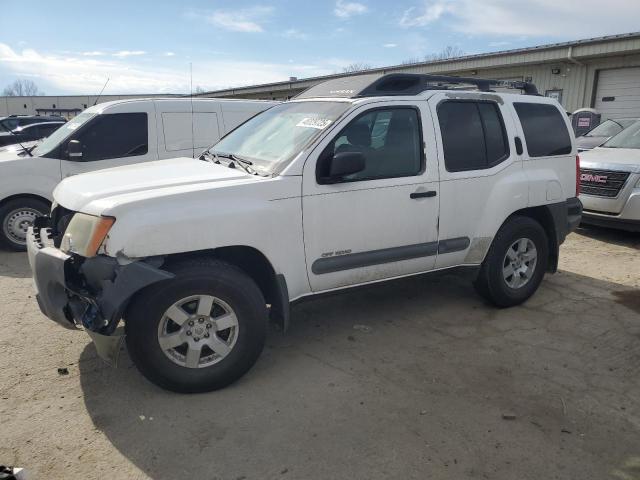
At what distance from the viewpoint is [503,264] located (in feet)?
15.3

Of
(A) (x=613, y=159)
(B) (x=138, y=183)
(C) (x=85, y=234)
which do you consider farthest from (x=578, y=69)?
(C) (x=85, y=234)

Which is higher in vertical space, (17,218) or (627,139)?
(627,139)

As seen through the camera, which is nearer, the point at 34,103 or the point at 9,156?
the point at 9,156

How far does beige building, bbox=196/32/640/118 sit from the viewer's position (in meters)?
13.6

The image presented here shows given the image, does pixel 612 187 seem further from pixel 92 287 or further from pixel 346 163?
pixel 92 287

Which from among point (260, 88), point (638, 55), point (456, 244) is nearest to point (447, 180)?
point (456, 244)

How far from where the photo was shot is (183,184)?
329 cm

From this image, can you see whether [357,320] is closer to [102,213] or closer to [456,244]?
[456,244]

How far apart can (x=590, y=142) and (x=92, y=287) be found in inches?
370


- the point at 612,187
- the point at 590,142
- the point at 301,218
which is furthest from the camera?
the point at 590,142

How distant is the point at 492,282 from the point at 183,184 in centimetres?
294

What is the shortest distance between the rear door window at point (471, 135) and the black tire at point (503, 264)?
660mm

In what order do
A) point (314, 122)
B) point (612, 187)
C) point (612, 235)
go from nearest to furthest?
point (314, 122) < point (612, 187) < point (612, 235)

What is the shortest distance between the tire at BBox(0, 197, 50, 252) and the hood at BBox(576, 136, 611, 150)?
9150 millimetres
